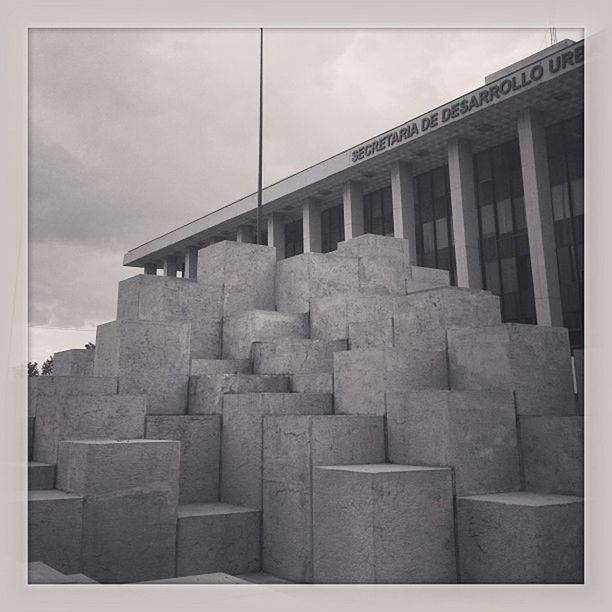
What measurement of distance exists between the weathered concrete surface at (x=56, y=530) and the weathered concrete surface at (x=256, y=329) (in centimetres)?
351

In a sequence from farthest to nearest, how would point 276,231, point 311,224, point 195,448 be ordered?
1. point 276,231
2. point 311,224
3. point 195,448

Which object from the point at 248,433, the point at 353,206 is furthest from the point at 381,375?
the point at 353,206

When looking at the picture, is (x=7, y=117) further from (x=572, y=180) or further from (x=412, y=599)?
(x=572, y=180)

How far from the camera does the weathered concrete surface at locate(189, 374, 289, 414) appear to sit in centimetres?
780

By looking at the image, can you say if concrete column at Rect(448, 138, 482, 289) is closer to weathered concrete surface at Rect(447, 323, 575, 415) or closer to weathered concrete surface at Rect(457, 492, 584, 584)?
weathered concrete surface at Rect(447, 323, 575, 415)

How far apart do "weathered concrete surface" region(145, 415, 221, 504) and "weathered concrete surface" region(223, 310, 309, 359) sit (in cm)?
147

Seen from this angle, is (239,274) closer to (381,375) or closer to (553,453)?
(381,375)

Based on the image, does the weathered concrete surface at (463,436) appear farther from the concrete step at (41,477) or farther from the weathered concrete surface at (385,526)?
the concrete step at (41,477)

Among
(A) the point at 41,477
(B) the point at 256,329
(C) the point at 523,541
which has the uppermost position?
(B) the point at 256,329

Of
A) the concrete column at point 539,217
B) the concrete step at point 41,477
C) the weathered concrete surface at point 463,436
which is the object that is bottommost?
the concrete step at point 41,477

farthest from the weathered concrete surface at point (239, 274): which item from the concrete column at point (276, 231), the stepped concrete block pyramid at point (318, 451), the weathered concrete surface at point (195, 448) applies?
the concrete column at point (276, 231)

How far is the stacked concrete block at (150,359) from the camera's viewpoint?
25.3ft

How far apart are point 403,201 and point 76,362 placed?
15.3 m

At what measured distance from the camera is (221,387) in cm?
779
